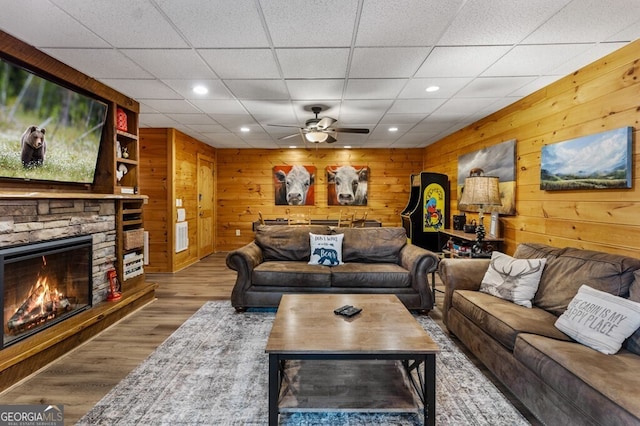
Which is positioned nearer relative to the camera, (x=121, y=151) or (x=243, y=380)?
(x=243, y=380)

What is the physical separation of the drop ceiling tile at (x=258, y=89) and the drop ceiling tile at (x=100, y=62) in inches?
32.0

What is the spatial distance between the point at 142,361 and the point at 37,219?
1.41 m

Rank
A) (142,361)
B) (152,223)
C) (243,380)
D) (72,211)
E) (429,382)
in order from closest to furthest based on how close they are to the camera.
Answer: (429,382) → (243,380) → (142,361) → (72,211) → (152,223)

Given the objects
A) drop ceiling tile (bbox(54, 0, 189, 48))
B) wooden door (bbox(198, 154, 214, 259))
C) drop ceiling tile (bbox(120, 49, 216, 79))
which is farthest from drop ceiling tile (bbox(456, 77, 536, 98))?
wooden door (bbox(198, 154, 214, 259))

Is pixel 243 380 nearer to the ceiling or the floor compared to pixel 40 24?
nearer to the floor

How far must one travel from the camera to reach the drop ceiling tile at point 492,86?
119 inches

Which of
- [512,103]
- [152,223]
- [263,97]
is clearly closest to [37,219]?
[263,97]

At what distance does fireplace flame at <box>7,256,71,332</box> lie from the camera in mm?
2355

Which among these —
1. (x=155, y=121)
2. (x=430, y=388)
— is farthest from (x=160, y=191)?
(x=430, y=388)

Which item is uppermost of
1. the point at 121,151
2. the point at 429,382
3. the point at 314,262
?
the point at 121,151

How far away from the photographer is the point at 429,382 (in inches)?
64.1

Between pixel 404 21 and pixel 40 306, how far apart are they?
11.9 feet

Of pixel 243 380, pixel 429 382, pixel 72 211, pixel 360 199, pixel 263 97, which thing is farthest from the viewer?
pixel 360 199

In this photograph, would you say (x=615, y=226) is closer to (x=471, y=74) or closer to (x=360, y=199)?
(x=471, y=74)
